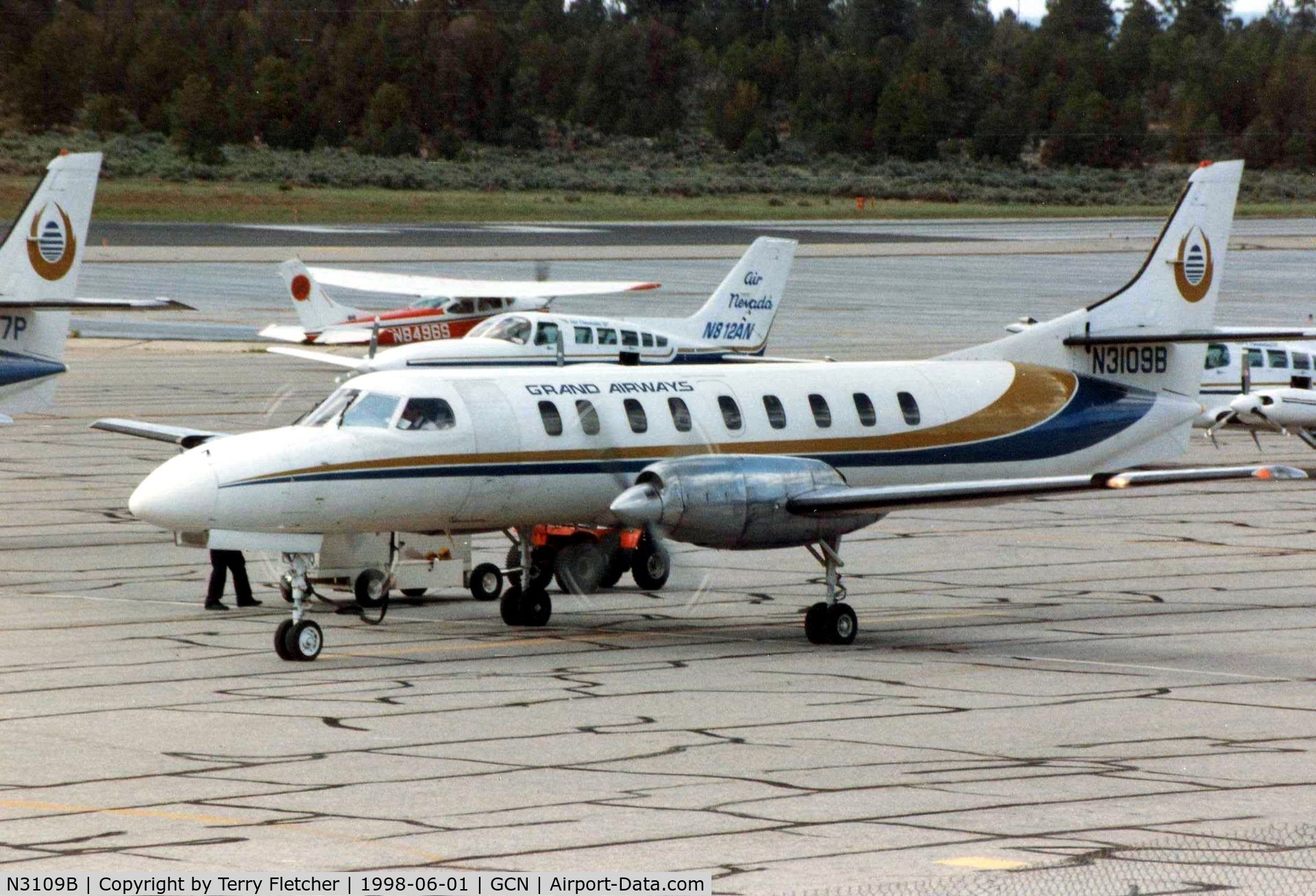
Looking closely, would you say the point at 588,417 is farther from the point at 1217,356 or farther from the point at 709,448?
the point at 1217,356

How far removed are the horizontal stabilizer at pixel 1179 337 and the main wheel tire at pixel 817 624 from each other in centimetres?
600

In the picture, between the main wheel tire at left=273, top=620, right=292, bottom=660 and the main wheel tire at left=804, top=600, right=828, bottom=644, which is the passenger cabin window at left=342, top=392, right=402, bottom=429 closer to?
the main wheel tire at left=273, top=620, right=292, bottom=660

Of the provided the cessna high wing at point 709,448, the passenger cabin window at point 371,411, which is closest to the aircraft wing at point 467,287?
the cessna high wing at point 709,448

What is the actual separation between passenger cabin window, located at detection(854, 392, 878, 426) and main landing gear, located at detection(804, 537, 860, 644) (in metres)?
2.22

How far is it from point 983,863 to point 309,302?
133ft

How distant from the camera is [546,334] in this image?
3866 centimetres

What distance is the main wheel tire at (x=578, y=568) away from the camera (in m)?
20.7

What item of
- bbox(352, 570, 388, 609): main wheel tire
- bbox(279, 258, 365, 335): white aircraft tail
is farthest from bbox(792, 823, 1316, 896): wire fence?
bbox(279, 258, 365, 335): white aircraft tail

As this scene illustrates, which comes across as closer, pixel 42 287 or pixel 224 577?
pixel 224 577

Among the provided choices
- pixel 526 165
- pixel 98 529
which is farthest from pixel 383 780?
pixel 526 165

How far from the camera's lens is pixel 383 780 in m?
13.9

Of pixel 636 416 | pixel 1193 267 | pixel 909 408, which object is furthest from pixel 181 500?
pixel 1193 267

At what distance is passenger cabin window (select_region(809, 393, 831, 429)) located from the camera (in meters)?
21.8

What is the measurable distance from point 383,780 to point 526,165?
142683 millimetres
